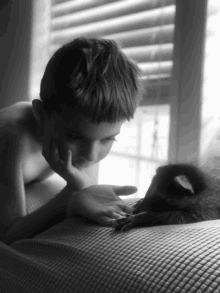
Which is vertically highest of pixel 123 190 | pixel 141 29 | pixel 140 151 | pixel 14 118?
pixel 141 29

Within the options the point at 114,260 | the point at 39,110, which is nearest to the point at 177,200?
the point at 114,260

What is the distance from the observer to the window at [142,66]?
1.84 meters

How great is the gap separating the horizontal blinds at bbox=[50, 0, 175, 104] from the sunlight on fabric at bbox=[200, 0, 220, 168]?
18 centimetres

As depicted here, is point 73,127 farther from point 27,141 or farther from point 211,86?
point 211,86

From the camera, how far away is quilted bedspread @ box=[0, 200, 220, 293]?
59 centimetres

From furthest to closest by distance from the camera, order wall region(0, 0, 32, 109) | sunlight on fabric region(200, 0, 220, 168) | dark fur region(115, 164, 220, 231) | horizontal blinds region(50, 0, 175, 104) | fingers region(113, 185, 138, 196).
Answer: wall region(0, 0, 32, 109)
horizontal blinds region(50, 0, 175, 104)
sunlight on fabric region(200, 0, 220, 168)
fingers region(113, 185, 138, 196)
dark fur region(115, 164, 220, 231)

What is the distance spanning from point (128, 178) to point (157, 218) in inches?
50.1

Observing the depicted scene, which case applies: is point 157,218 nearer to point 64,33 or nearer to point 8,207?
point 8,207

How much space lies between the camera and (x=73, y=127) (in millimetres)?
1116

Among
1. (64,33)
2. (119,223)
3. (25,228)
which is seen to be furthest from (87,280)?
(64,33)

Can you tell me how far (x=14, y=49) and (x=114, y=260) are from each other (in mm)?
2358

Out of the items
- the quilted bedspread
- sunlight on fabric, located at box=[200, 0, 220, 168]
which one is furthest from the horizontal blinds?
the quilted bedspread

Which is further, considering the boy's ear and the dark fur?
the boy's ear

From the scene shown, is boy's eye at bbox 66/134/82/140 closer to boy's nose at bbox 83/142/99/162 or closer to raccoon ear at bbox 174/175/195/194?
boy's nose at bbox 83/142/99/162
